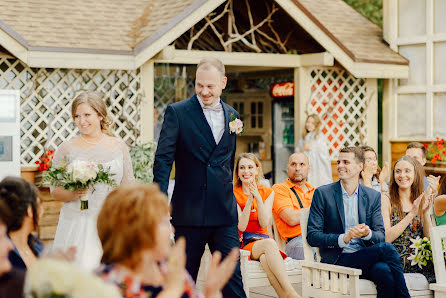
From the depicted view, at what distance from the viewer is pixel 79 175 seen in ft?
19.1

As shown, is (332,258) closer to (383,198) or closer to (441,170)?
(383,198)

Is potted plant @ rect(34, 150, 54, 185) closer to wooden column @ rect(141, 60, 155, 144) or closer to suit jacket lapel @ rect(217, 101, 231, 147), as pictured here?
wooden column @ rect(141, 60, 155, 144)

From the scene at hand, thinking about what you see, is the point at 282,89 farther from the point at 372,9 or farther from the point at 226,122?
the point at 372,9

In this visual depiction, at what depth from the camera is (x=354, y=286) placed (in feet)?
19.0

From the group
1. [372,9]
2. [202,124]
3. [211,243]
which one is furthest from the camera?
[372,9]

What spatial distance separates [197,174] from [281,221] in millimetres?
2224

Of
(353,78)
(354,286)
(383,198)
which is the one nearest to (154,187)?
(354,286)

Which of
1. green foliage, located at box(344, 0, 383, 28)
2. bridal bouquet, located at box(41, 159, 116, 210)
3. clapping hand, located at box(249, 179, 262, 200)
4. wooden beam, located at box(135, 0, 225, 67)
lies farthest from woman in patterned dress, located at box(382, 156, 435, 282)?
green foliage, located at box(344, 0, 383, 28)

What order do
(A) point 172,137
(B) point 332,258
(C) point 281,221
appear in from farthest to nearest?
(C) point 281,221
(B) point 332,258
(A) point 172,137

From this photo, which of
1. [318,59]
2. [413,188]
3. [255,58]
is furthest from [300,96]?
[413,188]

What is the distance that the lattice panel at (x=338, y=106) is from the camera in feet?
43.5

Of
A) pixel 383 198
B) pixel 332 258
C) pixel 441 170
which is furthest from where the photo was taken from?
pixel 441 170

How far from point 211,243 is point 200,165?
546mm

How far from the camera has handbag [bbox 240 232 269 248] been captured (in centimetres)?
700
